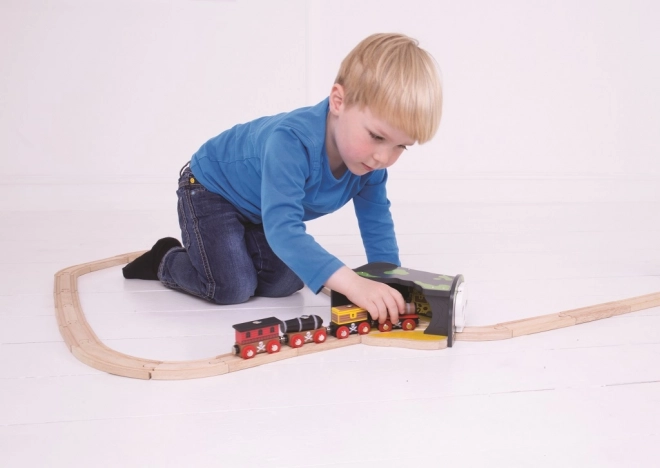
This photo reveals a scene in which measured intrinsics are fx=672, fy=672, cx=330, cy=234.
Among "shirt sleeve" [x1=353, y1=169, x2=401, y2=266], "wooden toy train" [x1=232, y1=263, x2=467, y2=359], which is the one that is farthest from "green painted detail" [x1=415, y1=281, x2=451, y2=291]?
"shirt sleeve" [x1=353, y1=169, x2=401, y2=266]

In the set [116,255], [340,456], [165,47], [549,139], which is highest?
[165,47]

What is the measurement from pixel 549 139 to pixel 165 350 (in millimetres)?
2341

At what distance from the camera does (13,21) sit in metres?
2.49

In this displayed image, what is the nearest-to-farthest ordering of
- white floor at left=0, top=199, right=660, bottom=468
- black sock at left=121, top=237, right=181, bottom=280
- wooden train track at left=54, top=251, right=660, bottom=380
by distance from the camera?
white floor at left=0, top=199, right=660, bottom=468, wooden train track at left=54, top=251, right=660, bottom=380, black sock at left=121, top=237, right=181, bottom=280

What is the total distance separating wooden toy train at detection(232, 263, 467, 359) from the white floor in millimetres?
40

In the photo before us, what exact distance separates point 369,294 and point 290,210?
0.22m

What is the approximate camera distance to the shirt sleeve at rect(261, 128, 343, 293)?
49.1 inches

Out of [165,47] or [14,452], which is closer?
[14,452]

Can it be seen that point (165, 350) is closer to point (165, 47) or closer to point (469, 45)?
point (165, 47)

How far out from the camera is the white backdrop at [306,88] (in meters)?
2.56

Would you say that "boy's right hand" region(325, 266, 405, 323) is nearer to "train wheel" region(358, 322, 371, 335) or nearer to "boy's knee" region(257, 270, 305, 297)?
"train wheel" region(358, 322, 371, 335)

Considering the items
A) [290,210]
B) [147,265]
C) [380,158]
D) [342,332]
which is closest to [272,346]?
[342,332]

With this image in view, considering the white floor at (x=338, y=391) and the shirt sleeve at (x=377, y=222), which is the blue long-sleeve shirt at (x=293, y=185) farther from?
the white floor at (x=338, y=391)

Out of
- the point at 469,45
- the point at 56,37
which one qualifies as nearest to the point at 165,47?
the point at 56,37
